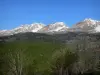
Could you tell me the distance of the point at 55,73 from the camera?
1635 inches

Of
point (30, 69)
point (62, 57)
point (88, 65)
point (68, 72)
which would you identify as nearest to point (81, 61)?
point (88, 65)

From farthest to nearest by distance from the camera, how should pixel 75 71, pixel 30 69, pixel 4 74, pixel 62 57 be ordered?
pixel 75 71, pixel 62 57, pixel 30 69, pixel 4 74

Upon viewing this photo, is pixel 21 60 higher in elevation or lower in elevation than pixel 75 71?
higher

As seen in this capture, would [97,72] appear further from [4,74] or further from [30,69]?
[4,74]

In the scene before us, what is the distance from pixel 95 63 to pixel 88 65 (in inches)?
103

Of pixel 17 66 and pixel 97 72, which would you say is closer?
pixel 17 66

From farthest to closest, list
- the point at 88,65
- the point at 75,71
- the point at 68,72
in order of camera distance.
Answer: the point at 88,65 < the point at 75,71 < the point at 68,72

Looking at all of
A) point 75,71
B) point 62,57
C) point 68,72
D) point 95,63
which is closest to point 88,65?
point 95,63

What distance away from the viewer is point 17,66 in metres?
35.4

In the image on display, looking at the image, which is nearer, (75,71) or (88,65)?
(75,71)

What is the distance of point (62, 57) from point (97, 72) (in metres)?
12.8

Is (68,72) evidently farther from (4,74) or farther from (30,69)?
(4,74)

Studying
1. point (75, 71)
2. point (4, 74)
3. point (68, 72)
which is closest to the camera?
point (4, 74)

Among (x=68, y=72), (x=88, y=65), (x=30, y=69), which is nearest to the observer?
(x=30, y=69)
